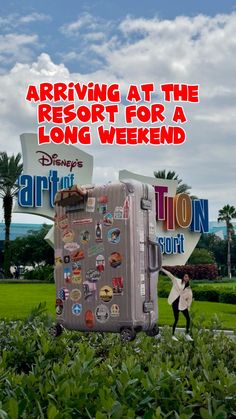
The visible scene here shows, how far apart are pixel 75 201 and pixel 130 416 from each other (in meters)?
5.46

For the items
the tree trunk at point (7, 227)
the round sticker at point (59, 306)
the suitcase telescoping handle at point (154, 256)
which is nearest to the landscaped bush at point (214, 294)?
the round sticker at point (59, 306)

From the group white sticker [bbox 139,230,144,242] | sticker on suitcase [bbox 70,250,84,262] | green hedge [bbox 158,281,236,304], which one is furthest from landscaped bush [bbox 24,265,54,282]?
white sticker [bbox 139,230,144,242]

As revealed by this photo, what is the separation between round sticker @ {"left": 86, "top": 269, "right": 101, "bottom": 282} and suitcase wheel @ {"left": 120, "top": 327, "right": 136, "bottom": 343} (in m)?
0.80

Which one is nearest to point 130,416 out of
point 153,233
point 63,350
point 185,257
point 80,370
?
point 80,370

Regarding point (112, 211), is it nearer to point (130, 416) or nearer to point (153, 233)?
point (153, 233)

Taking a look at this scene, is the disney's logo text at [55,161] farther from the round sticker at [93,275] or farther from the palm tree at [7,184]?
the round sticker at [93,275]

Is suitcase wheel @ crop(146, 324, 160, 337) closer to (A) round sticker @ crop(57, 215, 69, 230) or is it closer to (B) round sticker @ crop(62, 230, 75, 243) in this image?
(B) round sticker @ crop(62, 230, 75, 243)

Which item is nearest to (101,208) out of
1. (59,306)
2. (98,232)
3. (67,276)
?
(98,232)

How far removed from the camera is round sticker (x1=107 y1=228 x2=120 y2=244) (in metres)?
7.88

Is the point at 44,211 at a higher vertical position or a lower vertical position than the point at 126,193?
higher

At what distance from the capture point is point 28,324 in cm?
761

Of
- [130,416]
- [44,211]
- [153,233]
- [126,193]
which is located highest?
[44,211]

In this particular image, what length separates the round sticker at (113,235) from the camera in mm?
7883

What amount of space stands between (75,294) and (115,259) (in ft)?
3.03
